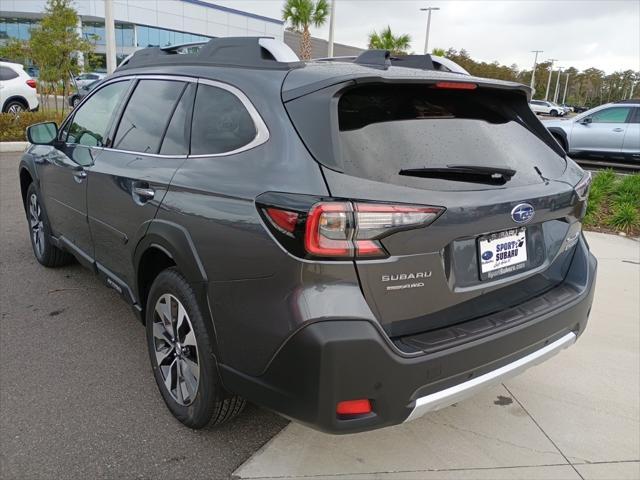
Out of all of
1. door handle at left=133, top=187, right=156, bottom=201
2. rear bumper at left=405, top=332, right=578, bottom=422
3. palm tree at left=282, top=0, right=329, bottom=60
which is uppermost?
palm tree at left=282, top=0, right=329, bottom=60

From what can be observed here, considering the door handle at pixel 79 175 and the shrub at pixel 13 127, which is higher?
the door handle at pixel 79 175

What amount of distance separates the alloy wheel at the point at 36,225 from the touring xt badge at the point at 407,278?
13.0 ft

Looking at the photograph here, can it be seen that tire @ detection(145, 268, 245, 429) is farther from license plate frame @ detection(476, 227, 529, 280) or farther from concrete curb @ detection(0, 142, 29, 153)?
concrete curb @ detection(0, 142, 29, 153)

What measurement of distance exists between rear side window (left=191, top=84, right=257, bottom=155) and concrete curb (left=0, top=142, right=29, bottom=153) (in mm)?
11289

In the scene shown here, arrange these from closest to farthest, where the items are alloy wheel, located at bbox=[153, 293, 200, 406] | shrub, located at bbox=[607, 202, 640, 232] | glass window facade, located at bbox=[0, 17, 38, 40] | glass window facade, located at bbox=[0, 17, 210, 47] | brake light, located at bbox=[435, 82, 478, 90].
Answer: brake light, located at bbox=[435, 82, 478, 90] < alloy wheel, located at bbox=[153, 293, 200, 406] < shrub, located at bbox=[607, 202, 640, 232] < glass window facade, located at bbox=[0, 17, 210, 47] < glass window facade, located at bbox=[0, 17, 38, 40]

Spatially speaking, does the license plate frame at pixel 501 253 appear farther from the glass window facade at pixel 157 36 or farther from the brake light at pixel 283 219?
the glass window facade at pixel 157 36

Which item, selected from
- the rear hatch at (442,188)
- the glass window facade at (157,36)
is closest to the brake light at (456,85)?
the rear hatch at (442,188)

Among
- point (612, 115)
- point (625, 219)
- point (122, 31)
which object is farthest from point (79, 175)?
point (122, 31)

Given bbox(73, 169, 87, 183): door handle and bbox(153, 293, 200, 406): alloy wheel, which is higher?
bbox(73, 169, 87, 183): door handle

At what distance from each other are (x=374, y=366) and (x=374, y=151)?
809mm

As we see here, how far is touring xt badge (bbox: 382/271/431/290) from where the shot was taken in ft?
6.59

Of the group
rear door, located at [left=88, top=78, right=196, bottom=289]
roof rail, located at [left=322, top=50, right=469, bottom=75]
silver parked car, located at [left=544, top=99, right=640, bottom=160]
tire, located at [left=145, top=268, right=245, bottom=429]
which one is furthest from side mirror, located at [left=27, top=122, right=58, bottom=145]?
silver parked car, located at [left=544, top=99, right=640, bottom=160]

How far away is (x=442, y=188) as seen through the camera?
6.93ft

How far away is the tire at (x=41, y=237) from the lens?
4766mm
